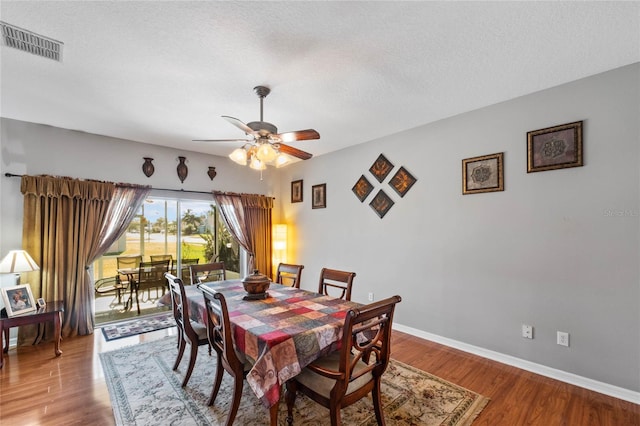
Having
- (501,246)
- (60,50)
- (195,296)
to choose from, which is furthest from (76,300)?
(501,246)

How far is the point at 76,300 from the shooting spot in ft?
11.7

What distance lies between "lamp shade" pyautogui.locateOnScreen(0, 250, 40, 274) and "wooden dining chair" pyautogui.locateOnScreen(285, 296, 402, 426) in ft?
10.5

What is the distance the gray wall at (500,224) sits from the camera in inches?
91.0

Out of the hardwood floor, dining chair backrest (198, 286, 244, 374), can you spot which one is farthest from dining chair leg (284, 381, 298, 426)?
the hardwood floor

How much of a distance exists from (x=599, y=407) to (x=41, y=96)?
5.47 m

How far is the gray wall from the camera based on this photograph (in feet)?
7.58

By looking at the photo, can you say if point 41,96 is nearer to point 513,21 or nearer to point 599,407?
point 513,21

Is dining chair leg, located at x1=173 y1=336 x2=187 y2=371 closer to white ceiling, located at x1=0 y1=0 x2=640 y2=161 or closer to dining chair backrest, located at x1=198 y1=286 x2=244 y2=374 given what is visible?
dining chair backrest, located at x1=198 y1=286 x2=244 y2=374

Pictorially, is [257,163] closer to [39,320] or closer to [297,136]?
[297,136]

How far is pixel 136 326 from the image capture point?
382 centimetres

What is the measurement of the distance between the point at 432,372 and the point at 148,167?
4544mm

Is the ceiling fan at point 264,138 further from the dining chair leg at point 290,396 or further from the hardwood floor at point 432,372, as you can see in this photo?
the hardwood floor at point 432,372

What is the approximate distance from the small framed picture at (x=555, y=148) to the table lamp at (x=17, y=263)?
17.3ft

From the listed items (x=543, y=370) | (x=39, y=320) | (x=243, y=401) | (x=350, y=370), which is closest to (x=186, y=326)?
(x=243, y=401)
